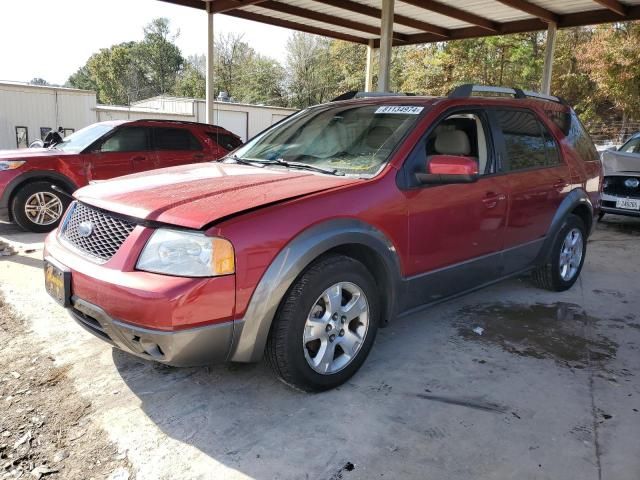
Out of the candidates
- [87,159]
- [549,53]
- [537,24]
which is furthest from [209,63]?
[549,53]

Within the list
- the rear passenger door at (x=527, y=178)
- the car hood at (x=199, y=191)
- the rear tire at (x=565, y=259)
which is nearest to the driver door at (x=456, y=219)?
the rear passenger door at (x=527, y=178)

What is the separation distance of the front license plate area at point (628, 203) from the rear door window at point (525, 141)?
457 centimetres

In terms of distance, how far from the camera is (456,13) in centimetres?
1091

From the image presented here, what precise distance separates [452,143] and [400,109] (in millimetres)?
488

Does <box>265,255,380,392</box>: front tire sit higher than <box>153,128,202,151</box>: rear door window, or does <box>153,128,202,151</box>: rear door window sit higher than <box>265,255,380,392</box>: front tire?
<box>153,128,202,151</box>: rear door window

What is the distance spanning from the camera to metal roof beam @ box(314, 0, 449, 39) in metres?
10.6

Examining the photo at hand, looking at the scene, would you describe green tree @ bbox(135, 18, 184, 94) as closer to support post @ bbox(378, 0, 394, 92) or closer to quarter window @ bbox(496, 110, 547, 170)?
support post @ bbox(378, 0, 394, 92)

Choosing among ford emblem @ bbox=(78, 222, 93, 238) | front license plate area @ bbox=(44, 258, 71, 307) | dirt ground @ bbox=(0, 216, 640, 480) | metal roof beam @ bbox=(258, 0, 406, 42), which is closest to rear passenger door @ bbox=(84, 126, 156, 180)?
dirt ground @ bbox=(0, 216, 640, 480)

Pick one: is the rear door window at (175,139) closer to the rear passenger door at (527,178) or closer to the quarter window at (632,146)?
the rear passenger door at (527,178)

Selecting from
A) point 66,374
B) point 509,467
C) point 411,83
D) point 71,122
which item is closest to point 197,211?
point 66,374

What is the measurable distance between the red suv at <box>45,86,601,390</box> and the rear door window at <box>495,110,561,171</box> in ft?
0.06

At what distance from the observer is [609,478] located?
2342 millimetres

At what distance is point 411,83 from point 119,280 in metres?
28.3

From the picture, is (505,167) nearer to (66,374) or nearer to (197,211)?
(197,211)
